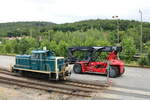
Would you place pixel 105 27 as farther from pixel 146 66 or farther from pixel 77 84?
pixel 77 84

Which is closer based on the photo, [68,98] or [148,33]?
[68,98]

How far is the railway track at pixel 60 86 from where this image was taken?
12.1 meters

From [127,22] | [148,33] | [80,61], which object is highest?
[127,22]

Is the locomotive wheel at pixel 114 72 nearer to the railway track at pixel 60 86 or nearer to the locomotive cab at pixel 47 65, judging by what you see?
the railway track at pixel 60 86

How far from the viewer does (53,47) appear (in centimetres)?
3388

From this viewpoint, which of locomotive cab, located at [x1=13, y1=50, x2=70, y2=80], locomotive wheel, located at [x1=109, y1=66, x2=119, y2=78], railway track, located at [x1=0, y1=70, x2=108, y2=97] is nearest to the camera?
railway track, located at [x1=0, y1=70, x2=108, y2=97]

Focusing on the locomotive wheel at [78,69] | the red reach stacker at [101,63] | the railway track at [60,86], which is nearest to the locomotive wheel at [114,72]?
the red reach stacker at [101,63]

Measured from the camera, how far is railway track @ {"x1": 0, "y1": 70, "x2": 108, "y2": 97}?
12.1 m

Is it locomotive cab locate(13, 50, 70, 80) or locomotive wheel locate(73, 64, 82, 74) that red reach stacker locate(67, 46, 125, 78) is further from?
locomotive cab locate(13, 50, 70, 80)

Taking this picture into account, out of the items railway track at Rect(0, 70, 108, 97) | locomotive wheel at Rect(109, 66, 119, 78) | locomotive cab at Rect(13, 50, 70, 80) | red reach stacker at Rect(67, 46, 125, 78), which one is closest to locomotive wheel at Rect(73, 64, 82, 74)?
red reach stacker at Rect(67, 46, 125, 78)

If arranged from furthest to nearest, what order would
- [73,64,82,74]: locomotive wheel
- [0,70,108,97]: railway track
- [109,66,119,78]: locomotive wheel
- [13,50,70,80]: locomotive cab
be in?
[73,64,82,74]: locomotive wheel
[109,66,119,78]: locomotive wheel
[13,50,70,80]: locomotive cab
[0,70,108,97]: railway track

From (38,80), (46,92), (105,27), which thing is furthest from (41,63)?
(105,27)

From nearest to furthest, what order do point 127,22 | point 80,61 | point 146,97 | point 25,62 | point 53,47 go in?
point 146,97, point 25,62, point 80,61, point 53,47, point 127,22

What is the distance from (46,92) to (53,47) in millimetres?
21837
